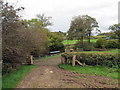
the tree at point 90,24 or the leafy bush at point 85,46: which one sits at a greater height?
the tree at point 90,24

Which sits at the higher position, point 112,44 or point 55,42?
point 55,42

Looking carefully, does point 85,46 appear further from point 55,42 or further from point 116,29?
point 55,42

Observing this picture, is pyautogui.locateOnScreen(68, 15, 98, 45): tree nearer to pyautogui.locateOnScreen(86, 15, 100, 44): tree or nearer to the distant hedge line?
pyautogui.locateOnScreen(86, 15, 100, 44): tree

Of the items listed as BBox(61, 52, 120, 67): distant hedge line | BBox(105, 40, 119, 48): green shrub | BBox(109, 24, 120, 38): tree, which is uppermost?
BBox(109, 24, 120, 38): tree

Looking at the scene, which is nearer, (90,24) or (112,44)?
(112,44)

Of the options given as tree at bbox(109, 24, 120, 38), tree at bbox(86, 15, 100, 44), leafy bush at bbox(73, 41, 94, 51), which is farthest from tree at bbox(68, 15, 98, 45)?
tree at bbox(109, 24, 120, 38)

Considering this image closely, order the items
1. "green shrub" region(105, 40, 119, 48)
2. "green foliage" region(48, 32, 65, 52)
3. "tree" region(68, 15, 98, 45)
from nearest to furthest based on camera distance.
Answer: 1. "green foliage" region(48, 32, 65, 52)
2. "green shrub" region(105, 40, 119, 48)
3. "tree" region(68, 15, 98, 45)

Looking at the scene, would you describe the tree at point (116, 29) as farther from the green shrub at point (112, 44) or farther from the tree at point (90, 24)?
the tree at point (90, 24)

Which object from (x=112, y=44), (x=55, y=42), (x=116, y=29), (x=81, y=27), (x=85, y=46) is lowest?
(x=85, y=46)

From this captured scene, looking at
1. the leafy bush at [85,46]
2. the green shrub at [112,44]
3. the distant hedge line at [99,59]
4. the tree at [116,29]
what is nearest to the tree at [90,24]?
the leafy bush at [85,46]

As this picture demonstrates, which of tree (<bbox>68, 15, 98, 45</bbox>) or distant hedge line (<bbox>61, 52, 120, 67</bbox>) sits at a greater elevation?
tree (<bbox>68, 15, 98, 45</bbox>)

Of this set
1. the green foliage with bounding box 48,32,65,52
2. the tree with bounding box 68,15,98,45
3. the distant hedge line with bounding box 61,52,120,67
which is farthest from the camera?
the tree with bounding box 68,15,98,45

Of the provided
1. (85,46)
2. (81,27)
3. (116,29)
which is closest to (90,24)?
(81,27)

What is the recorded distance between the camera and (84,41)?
24.7 meters
